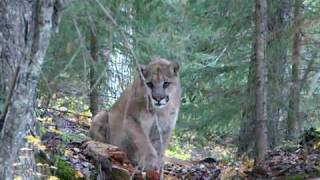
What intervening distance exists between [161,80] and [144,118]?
639 mm

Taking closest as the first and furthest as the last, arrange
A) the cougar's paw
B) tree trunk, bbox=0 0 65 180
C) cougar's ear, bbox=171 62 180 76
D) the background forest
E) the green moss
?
tree trunk, bbox=0 0 65 180
the green moss
the cougar's paw
the background forest
cougar's ear, bbox=171 62 180 76

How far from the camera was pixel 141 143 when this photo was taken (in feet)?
29.7

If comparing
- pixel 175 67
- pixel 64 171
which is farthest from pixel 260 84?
pixel 64 171

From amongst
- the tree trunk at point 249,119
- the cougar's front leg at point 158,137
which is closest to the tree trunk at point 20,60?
the cougar's front leg at point 158,137

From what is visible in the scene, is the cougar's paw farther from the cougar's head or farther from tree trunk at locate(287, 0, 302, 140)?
tree trunk at locate(287, 0, 302, 140)

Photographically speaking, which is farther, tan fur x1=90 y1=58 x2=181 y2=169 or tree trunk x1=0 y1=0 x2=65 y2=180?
tan fur x1=90 y1=58 x2=181 y2=169

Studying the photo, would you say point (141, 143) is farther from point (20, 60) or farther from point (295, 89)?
point (20, 60)

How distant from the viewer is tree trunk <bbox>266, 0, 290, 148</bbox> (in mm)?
10398

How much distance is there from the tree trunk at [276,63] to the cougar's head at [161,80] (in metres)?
1.77

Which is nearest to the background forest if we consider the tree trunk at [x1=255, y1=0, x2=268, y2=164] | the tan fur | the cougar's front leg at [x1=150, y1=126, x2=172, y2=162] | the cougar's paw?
the tree trunk at [x1=255, y1=0, x2=268, y2=164]

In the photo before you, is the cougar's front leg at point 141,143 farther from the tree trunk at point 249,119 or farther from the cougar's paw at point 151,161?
the tree trunk at point 249,119

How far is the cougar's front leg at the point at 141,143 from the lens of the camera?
9008 millimetres

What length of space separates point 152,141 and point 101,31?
8.28 feet

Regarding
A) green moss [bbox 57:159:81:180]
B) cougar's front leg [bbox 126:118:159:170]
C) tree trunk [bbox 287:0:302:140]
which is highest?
tree trunk [bbox 287:0:302:140]
